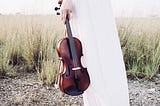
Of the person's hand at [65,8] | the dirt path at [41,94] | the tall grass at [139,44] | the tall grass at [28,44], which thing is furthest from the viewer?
the tall grass at [139,44]

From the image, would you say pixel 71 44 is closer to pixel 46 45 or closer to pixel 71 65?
pixel 71 65

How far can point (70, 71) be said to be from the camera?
171 centimetres

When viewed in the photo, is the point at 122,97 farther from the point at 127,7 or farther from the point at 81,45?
the point at 127,7

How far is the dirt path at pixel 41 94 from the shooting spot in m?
2.65

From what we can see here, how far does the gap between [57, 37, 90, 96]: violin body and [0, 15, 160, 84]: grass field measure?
1107 mm

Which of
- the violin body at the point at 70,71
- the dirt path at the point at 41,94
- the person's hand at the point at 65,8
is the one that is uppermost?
the person's hand at the point at 65,8

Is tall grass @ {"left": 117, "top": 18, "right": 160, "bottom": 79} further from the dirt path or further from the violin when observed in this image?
the violin

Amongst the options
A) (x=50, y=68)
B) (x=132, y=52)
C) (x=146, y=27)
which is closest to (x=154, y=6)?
(x=146, y=27)

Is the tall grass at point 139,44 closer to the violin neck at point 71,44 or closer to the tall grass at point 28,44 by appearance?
the tall grass at point 28,44

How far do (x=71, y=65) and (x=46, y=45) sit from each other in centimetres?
135

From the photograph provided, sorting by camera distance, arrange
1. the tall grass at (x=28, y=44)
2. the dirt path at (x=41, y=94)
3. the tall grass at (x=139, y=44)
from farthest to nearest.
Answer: the tall grass at (x=139, y=44)
the tall grass at (x=28, y=44)
the dirt path at (x=41, y=94)

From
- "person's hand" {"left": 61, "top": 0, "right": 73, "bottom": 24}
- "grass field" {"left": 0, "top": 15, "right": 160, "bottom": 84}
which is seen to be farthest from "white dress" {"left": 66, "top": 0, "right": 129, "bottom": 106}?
"grass field" {"left": 0, "top": 15, "right": 160, "bottom": 84}

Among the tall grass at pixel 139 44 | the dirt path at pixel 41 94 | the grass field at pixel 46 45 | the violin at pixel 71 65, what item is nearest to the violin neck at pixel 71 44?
the violin at pixel 71 65

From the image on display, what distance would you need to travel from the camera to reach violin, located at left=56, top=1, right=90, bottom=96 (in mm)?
1710
